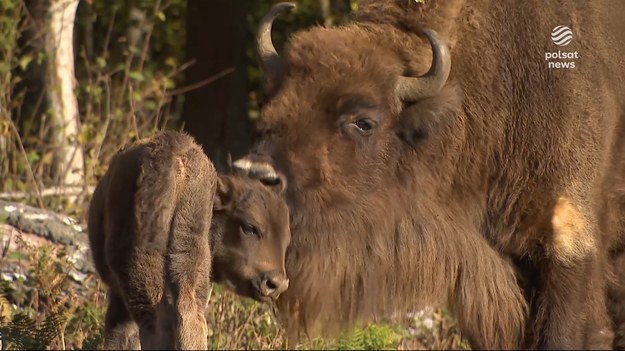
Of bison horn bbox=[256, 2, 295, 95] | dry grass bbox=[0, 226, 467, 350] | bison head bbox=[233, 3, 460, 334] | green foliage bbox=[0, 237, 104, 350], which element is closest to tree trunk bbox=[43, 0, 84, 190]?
dry grass bbox=[0, 226, 467, 350]

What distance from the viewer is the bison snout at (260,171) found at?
5.72 m

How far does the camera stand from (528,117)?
652cm

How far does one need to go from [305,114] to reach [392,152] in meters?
0.54

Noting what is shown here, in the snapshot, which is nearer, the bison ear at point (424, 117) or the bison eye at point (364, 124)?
the bison eye at point (364, 124)

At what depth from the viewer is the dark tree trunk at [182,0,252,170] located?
13602mm

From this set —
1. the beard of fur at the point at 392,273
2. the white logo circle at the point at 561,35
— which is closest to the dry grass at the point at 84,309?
the beard of fur at the point at 392,273

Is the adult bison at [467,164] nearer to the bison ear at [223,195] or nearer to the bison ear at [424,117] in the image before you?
the bison ear at [424,117]

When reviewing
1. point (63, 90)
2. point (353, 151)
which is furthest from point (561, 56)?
point (63, 90)

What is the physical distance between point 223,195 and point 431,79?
1.42m

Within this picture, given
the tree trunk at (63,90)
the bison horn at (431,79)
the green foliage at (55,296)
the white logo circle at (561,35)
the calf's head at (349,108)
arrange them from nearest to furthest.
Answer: the calf's head at (349,108)
the bison horn at (431,79)
the white logo circle at (561,35)
the green foliage at (55,296)
the tree trunk at (63,90)

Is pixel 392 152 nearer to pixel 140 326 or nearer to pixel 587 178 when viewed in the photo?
pixel 587 178

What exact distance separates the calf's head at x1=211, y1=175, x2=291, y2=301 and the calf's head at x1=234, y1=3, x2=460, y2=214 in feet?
1.31

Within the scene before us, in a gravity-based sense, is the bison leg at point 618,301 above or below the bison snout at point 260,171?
below

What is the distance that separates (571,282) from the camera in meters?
6.45
